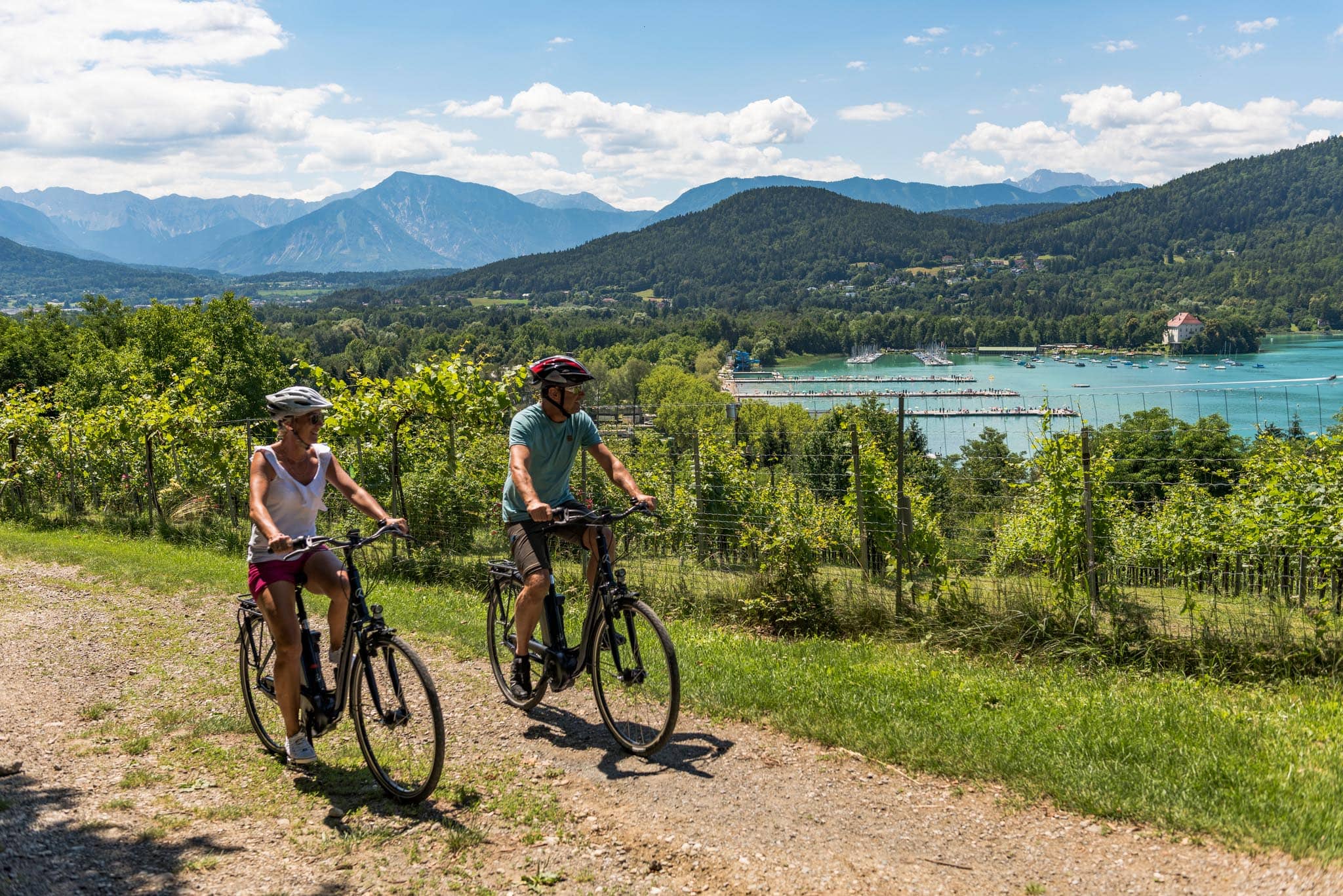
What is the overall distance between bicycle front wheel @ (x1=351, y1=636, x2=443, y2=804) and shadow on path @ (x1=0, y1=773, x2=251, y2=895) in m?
0.75

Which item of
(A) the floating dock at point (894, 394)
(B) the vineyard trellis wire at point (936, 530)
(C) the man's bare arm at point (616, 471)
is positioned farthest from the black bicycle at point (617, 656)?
(B) the vineyard trellis wire at point (936, 530)

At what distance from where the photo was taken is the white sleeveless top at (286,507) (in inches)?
187

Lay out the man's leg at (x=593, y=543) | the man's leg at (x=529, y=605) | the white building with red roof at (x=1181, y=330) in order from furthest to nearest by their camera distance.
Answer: the white building with red roof at (x=1181, y=330), the man's leg at (x=529, y=605), the man's leg at (x=593, y=543)

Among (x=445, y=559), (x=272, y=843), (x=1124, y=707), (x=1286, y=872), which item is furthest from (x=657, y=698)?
(x=445, y=559)

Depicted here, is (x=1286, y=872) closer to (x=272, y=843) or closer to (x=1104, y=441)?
(x=272, y=843)

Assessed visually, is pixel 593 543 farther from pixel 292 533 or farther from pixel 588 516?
pixel 292 533

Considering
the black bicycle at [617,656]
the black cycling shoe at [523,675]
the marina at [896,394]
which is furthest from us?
the marina at [896,394]

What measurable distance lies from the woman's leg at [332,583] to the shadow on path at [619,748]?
1324mm

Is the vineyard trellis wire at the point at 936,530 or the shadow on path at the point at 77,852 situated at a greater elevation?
the vineyard trellis wire at the point at 936,530

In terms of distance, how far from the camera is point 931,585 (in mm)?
7578

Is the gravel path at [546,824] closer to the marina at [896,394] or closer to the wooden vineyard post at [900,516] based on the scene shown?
the wooden vineyard post at [900,516]

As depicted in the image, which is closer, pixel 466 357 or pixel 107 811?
pixel 107 811

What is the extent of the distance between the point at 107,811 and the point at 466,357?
7.52 m

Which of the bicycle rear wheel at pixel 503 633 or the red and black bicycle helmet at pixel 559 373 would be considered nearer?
the red and black bicycle helmet at pixel 559 373
